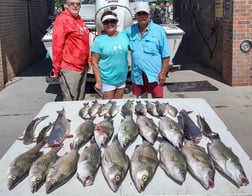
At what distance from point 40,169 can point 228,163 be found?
1.15 metres

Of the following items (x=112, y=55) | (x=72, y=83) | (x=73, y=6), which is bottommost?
(x=72, y=83)

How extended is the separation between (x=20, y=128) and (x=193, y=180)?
14.8 ft

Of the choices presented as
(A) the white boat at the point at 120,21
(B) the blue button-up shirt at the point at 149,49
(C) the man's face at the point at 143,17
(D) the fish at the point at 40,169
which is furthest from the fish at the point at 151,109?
(A) the white boat at the point at 120,21

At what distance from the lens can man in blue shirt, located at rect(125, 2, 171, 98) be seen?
4902 mm

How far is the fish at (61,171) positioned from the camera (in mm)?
2510

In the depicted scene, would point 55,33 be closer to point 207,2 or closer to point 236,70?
point 236,70

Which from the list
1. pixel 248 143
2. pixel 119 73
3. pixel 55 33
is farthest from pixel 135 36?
pixel 248 143

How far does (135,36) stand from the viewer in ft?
16.4

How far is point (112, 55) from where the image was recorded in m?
4.96

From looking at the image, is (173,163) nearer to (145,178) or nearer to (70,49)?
(145,178)

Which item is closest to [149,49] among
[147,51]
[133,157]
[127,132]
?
[147,51]

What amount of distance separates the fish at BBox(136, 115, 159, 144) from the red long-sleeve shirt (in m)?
2.19

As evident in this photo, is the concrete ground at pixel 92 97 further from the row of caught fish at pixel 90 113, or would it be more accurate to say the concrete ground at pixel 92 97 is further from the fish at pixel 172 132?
the fish at pixel 172 132

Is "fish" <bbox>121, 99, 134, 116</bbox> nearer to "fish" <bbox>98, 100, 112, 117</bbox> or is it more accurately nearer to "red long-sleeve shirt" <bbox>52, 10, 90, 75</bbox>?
"fish" <bbox>98, 100, 112, 117</bbox>
